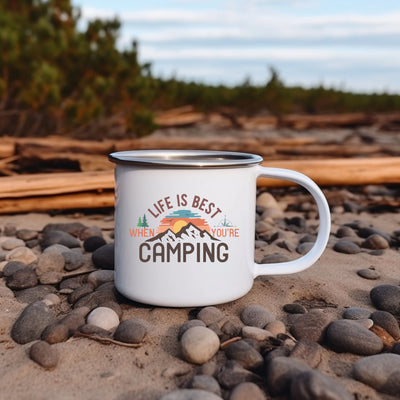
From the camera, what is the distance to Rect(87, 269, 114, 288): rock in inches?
84.0

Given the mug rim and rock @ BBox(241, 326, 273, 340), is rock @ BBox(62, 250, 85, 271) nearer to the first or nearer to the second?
the mug rim

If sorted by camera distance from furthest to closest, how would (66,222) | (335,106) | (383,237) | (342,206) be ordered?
(335,106) < (342,206) < (66,222) < (383,237)

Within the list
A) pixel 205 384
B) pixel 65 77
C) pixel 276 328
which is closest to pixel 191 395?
pixel 205 384

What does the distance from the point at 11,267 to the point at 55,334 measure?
722mm

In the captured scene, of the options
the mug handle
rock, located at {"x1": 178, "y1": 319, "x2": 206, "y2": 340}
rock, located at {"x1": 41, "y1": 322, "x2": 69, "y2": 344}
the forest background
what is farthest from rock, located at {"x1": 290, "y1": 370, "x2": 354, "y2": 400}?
the forest background

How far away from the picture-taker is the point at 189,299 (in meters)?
1.77

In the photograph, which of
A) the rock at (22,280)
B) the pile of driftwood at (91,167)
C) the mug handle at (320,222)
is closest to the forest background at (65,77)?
the pile of driftwood at (91,167)

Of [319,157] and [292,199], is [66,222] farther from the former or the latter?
[319,157]

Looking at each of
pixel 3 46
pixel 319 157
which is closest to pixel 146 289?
pixel 319 157

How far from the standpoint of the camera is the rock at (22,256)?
243 centimetres

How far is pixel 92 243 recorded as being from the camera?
258 cm

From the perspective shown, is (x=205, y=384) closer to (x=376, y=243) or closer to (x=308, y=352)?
(x=308, y=352)

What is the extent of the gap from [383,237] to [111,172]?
1.57 metres

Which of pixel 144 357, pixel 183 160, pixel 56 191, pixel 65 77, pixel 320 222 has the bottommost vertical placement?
pixel 144 357
